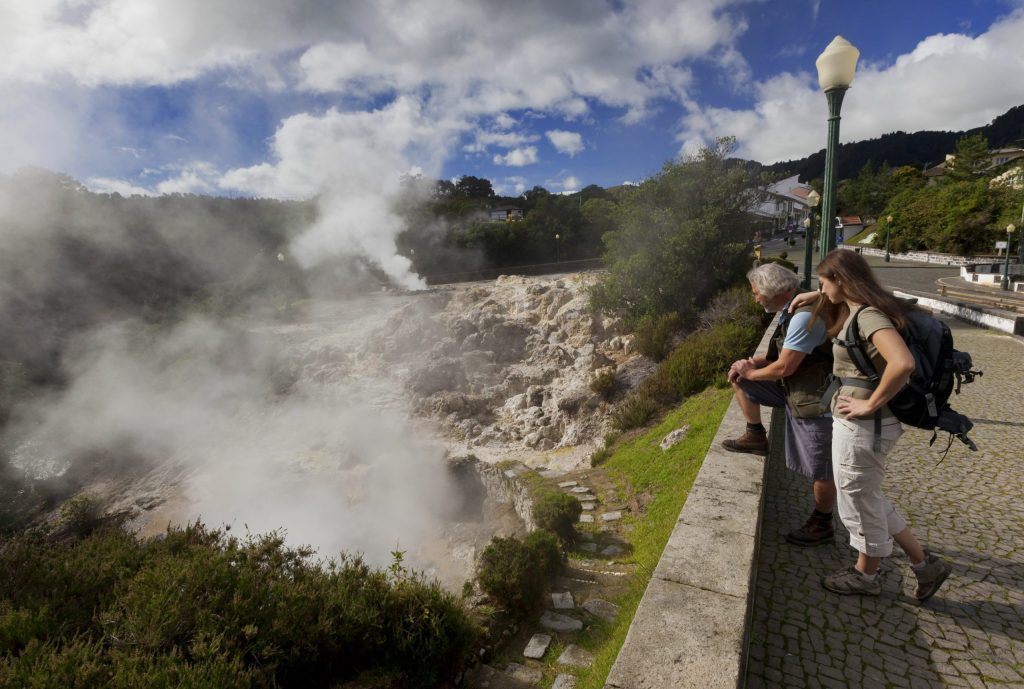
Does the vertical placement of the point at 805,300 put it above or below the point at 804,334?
above

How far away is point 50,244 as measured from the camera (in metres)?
26.6

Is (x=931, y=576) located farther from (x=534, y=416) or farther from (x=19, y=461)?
(x=19, y=461)

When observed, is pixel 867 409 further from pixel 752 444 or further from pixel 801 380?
pixel 752 444

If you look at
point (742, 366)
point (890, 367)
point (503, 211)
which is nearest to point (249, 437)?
point (742, 366)

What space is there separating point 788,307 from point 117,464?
18355 millimetres

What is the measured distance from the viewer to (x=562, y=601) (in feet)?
13.0

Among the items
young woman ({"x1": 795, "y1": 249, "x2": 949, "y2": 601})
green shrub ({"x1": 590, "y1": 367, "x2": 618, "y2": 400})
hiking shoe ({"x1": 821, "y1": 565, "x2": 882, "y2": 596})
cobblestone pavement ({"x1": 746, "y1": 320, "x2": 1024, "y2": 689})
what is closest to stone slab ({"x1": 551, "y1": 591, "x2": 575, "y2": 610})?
cobblestone pavement ({"x1": 746, "y1": 320, "x2": 1024, "y2": 689})

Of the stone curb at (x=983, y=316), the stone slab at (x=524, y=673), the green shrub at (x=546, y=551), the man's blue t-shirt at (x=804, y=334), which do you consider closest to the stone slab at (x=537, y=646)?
the stone slab at (x=524, y=673)

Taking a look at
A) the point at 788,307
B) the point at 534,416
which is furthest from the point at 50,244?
the point at 788,307

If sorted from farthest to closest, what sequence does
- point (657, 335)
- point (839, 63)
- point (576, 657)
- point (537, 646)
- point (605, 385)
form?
point (657, 335) → point (605, 385) → point (839, 63) → point (537, 646) → point (576, 657)

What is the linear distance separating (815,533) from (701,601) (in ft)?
4.80

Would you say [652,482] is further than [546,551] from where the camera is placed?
Yes

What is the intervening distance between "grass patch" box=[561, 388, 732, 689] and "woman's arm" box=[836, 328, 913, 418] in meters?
1.86

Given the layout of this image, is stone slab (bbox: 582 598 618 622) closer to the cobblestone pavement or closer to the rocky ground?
the cobblestone pavement
